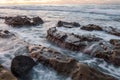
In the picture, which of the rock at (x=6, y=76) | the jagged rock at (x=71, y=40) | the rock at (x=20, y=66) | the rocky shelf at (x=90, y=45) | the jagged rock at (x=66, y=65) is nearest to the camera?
the rock at (x=6, y=76)

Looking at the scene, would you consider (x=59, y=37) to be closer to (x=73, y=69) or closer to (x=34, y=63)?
(x=34, y=63)

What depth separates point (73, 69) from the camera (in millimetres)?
7660

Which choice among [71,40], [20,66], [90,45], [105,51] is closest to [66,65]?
[20,66]

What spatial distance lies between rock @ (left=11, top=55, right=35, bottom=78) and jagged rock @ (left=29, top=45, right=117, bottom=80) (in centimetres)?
85

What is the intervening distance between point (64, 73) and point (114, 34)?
691 cm

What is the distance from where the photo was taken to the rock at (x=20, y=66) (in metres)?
7.62

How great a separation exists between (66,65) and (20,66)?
147 cm

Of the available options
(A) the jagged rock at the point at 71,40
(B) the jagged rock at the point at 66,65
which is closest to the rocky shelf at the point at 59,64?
(B) the jagged rock at the point at 66,65

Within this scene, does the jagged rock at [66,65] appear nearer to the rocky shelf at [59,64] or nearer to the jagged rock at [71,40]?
the rocky shelf at [59,64]

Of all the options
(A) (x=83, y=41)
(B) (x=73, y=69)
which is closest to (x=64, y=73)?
(B) (x=73, y=69)

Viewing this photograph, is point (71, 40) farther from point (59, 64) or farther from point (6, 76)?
point (6, 76)

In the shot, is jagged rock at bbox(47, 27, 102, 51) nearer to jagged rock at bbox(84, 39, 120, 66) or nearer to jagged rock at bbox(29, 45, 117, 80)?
jagged rock at bbox(84, 39, 120, 66)

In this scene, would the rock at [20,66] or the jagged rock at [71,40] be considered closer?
the rock at [20,66]

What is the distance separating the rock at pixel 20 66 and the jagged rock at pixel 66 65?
2.78ft
